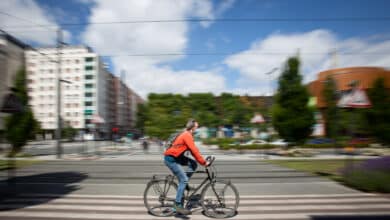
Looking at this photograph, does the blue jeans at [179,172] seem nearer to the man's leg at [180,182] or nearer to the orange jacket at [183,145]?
the man's leg at [180,182]

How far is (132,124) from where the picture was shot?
361 ft

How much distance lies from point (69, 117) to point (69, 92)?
7510 millimetres

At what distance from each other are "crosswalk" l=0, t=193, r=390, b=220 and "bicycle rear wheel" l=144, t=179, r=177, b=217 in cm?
16

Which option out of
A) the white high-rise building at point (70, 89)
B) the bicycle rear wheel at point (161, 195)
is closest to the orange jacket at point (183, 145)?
the bicycle rear wheel at point (161, 195)

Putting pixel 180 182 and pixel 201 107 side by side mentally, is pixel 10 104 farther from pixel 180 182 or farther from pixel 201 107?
pixel 201 107

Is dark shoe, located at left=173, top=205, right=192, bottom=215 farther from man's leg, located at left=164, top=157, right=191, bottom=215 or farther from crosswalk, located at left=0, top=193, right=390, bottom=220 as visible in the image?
crosswalk, located at left=0, top=193, right=390, bottom=220

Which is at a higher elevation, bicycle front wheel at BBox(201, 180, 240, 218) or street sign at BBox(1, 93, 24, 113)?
street sign at BBox(1, 93, 24, 113)

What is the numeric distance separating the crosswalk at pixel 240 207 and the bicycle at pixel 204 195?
19 centimetres

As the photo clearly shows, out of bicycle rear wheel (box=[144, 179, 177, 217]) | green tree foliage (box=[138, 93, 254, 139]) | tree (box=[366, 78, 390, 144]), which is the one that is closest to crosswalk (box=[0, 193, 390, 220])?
bicycle rear wheel (box=[144, 179, 177, 217])

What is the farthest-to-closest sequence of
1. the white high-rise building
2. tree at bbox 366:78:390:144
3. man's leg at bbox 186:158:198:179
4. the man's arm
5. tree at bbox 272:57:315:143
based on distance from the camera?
the white high-rise building → tree at bbox 366:78:390:144 → tree at bbox 272:57:315:143 → man's leg at bbox 186:158:198:179 → the man's arm

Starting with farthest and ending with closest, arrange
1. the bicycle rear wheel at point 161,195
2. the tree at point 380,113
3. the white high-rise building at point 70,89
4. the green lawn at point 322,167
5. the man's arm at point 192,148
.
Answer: the white high-rise building at point 70,89 → the tree at point 380,113 → the green lawn at point 322,167 → the bicycle rear wheel at point 161,195 → the man's arm at point 192,148

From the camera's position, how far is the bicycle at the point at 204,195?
4633 mm

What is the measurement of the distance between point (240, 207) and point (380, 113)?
70.1ft

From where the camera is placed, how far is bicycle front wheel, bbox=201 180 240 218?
181 inches
